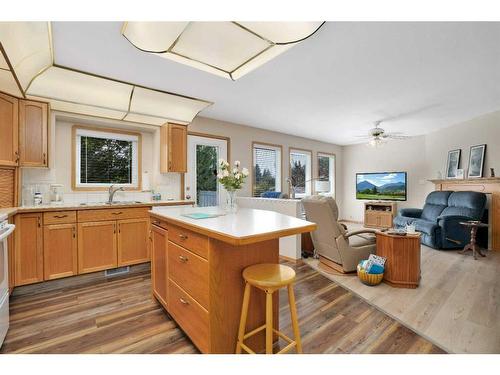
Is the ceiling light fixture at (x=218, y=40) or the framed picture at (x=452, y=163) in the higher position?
the ceiling light fixture at (x=218, y=40)

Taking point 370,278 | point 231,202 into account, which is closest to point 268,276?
point 231,202

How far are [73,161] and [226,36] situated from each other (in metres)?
2.90

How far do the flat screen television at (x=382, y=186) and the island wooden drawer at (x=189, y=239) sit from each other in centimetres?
664

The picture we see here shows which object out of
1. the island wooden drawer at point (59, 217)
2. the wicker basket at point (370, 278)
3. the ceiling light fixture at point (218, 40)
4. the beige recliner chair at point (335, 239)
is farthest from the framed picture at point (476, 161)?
the island wooden drawer at point (59, 217)

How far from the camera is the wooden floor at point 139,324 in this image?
1749mm

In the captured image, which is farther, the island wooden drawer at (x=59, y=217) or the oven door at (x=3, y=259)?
the island wooden drawer at (x=59, y=217)

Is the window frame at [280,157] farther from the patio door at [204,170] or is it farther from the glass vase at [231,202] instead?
the glass vase at [231,202]

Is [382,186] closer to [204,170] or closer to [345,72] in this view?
[345,72]

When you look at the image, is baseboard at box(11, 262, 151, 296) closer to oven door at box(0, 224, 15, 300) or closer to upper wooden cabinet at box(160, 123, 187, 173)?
oven door at box(0, 224, 15, 300)

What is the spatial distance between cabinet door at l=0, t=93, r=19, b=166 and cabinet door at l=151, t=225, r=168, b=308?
1877 millimetres

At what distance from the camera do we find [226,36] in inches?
82.0

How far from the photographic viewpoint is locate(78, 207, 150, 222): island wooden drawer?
9.78ft
